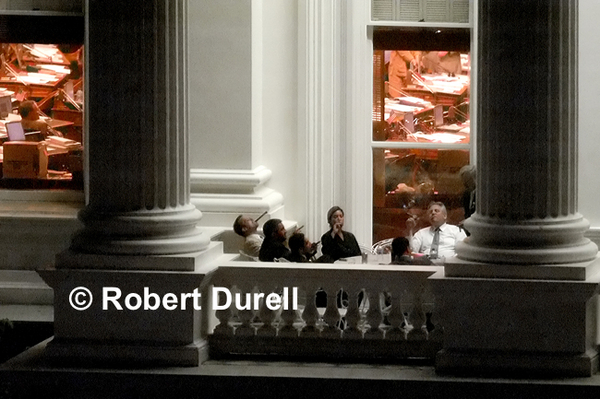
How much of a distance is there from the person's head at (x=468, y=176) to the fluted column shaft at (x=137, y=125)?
405 centimetres

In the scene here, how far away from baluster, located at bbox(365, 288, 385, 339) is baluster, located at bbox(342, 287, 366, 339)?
7cm

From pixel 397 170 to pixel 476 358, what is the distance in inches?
190

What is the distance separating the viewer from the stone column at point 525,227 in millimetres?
9562

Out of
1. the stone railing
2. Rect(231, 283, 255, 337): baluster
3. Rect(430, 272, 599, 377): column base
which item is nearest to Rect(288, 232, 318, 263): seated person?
the stone railing

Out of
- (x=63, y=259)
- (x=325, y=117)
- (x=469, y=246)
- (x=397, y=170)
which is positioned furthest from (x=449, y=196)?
(x=63, y=259)

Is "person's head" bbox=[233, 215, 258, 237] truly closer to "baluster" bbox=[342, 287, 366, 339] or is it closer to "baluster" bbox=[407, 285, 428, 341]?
"baluster" bbox=[342, 287, 366, 339]

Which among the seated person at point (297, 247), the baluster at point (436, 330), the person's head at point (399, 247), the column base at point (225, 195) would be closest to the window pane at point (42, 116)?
the column base at point (225, 195)

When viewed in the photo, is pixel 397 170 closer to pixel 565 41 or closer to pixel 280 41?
pixel 280 41

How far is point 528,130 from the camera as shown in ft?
31.6

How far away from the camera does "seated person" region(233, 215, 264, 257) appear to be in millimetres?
12312

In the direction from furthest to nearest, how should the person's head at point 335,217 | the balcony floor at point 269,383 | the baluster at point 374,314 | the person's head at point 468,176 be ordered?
the person's head at point 468,176 → the person's head at point 335,217 → the baluster at point 374,314 → the balcony floor at point 269,383

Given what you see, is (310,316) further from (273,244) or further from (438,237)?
(438,237)

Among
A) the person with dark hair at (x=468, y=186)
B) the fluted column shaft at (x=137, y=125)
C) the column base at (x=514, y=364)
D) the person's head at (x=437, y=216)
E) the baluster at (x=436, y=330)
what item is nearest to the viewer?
the column base at (x=514, y=364)

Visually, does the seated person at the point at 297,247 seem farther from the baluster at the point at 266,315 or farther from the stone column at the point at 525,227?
the stone column at the point at 525,227
